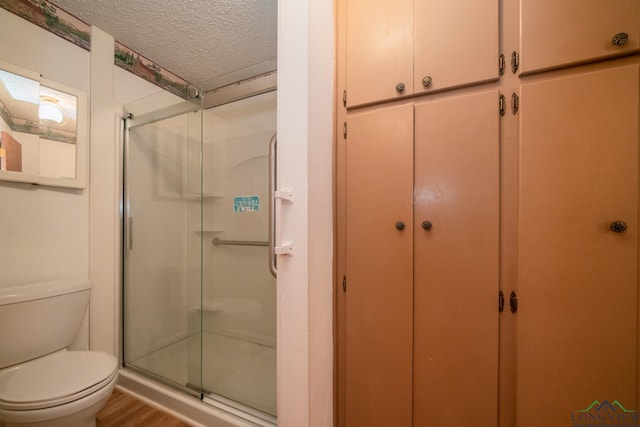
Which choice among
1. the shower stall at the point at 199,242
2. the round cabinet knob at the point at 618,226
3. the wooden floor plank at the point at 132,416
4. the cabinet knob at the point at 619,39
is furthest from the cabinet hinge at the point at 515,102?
the wooden floor plank at the point at 132,416

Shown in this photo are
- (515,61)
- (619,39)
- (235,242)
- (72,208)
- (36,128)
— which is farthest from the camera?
(235,242)

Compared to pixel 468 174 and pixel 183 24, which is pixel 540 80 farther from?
pixel 183 24

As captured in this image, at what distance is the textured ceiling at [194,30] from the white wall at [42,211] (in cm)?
28

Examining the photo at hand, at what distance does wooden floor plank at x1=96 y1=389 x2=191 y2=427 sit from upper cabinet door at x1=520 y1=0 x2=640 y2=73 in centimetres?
231

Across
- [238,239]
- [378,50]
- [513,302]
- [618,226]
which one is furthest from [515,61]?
[238,239]

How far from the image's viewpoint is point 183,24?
1.61 m

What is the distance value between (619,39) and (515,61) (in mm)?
241

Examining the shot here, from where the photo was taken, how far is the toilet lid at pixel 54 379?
0.96 metres

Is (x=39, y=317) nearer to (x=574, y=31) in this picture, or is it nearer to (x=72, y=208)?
(x=72, y=208)

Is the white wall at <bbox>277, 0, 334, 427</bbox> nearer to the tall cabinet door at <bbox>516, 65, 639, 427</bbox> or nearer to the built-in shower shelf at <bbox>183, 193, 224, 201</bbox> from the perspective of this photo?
the tall cabinet door at <bbox>516, 65, 639, 427</bbox>

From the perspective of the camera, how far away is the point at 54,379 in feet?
3.59

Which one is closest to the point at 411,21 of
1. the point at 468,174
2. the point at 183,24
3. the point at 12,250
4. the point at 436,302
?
the point at 468,174

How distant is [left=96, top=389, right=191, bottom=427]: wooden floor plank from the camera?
1370 millimetres

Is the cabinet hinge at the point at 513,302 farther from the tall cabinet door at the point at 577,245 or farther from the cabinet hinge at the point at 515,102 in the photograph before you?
the cabinet hinge at the point at 515,102
